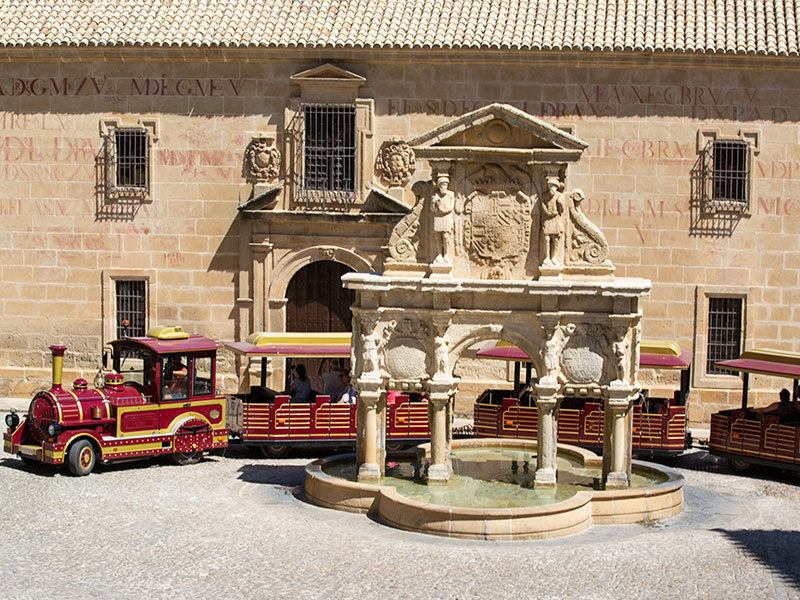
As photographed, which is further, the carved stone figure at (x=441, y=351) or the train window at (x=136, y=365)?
the train window at (x=136, y=365)

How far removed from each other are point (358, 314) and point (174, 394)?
4.38 meters

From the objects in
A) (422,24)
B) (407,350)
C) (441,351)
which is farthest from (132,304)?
(441,351)

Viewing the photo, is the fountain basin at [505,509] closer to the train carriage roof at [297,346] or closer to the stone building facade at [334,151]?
the train carriage roof at [297,346]

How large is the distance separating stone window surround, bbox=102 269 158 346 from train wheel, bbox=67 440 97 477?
6910mm

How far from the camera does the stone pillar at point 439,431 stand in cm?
1703

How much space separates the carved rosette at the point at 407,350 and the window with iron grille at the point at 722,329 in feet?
31.6

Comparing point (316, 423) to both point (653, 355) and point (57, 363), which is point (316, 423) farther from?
point (653, 355)

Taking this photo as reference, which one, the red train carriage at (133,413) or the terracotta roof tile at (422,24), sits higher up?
Result: the terracotta roof tile at (422,24)

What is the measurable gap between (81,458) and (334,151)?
9.07 m

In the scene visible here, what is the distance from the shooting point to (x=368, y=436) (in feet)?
56.5

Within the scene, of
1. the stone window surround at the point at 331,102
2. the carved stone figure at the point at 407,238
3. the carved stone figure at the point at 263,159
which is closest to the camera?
the carved stone figure at the point at 407,238

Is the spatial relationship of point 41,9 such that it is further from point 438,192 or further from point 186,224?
point 438,192

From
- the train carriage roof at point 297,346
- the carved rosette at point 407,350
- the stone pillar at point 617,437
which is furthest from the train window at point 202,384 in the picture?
the stone pillar at point 617,437

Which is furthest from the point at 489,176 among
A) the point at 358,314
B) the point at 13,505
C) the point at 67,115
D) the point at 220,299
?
the point at 67,115
